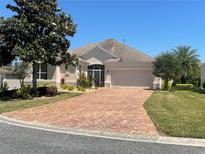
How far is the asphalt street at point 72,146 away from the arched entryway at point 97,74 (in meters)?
25.5

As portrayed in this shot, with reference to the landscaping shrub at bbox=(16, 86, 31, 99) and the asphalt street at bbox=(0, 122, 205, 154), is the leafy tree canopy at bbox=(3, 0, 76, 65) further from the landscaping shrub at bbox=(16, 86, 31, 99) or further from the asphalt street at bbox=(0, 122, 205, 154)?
the asphalt street at bbox=(0, 122, 205, 154)

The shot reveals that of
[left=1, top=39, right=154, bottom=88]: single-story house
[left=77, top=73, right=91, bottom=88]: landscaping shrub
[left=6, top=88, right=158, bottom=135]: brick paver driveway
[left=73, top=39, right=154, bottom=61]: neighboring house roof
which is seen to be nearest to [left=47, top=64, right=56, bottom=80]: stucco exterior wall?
[left=1, top=39, right=154, bottom=88]: single-story house

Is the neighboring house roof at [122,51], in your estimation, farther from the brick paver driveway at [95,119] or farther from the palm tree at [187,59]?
the brick paver driveway at [95,119]

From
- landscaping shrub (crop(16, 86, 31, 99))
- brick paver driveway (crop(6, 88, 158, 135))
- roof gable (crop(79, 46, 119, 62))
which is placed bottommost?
brick paver driveway (crop(6, 88, 158, 135))

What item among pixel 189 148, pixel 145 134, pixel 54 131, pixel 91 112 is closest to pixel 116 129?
pixel 145 134

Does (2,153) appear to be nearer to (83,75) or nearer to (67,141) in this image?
(67,141)

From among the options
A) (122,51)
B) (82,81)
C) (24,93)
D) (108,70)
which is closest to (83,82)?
(82,81)

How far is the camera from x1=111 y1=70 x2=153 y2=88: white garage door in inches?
1293

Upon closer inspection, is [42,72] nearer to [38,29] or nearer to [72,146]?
[38,29]

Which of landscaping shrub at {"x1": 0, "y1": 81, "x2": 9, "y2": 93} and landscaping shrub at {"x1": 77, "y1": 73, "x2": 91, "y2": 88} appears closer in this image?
landscaping shrub at {"x1": 0, "y1": 81, "x2": 9, "y2": 93}

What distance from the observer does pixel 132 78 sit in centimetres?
3353

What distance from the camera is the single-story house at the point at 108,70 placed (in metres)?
32.6

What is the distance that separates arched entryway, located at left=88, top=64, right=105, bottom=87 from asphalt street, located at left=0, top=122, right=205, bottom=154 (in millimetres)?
25483

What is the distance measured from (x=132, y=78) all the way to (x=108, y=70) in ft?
10.2
